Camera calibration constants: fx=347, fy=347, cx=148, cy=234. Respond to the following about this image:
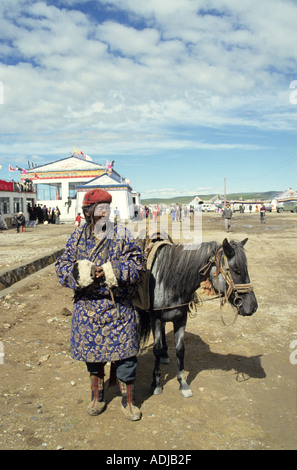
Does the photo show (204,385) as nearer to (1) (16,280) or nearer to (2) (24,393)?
(2) (24,393)

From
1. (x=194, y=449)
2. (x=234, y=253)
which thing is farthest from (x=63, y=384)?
(x=234, y=253)

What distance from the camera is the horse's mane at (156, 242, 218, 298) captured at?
3529 mm

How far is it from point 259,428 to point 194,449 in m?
0.67

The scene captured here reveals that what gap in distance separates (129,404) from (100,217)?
1.73 meters

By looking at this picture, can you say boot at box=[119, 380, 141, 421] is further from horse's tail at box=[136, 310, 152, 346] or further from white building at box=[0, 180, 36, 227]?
white building at box=[0, 180, 36, 227]

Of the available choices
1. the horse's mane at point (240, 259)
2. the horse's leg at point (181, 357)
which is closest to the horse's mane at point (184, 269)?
the horse's mane at point (240, 259)

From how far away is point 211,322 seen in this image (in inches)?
230

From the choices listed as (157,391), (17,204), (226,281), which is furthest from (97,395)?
(17,204)

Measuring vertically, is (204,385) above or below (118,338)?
below

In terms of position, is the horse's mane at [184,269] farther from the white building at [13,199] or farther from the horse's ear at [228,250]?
the white building at [13,199]

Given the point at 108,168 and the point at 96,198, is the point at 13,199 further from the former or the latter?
the point at 96,198

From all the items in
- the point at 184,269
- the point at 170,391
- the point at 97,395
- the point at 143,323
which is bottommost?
the point at 170,391

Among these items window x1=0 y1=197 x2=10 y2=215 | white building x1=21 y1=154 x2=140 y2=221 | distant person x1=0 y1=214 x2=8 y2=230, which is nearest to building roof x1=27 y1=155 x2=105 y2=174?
white building x1=21 y1=154 x2=140 y2=221

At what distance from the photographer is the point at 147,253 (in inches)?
148
